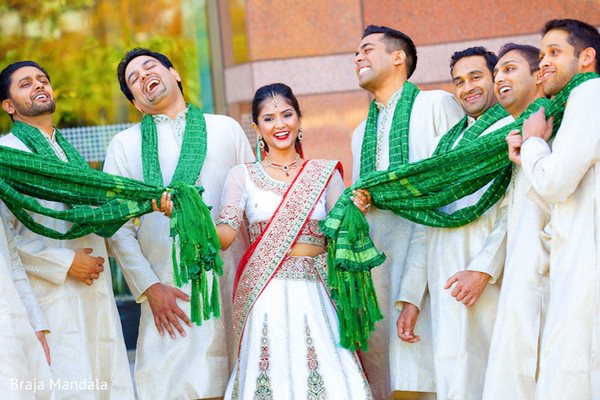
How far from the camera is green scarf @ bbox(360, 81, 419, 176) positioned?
15.2 feet

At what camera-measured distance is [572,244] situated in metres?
3.75

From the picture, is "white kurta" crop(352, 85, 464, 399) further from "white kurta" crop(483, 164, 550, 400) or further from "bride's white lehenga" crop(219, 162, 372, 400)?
"white kurta" crop(483, 164, 550, 400)

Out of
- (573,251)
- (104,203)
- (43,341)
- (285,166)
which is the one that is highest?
(285,166)

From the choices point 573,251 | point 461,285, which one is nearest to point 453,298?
point 461,285

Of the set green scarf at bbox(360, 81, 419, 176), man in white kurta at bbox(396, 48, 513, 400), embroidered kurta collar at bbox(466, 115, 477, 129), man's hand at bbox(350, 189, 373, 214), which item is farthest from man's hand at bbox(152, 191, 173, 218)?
embroidered kurta collar at bbox(466, 115, 477, 129)

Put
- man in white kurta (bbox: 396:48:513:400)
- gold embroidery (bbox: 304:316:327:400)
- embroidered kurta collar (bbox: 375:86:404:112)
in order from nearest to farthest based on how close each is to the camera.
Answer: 1. gold embroidery (bbox: 304:316:327:400)
2. man in white kurta (bbox: 396:48:513:400)
3. embroidered kurta collar (bbox: 375:86:404:112)

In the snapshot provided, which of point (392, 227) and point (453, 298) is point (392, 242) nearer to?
point (392, 227)

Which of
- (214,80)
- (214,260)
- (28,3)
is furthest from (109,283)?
(28,3)

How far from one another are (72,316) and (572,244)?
2.34 meters

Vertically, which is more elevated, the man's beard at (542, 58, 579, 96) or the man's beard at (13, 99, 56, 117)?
the man's beard at (13, 99, 56, 117)

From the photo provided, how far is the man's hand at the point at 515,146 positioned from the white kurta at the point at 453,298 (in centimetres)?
31

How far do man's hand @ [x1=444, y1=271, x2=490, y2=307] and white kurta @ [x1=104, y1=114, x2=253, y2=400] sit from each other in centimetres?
121

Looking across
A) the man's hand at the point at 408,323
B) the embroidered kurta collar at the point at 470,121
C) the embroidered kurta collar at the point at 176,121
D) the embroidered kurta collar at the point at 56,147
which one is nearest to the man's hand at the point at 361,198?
the man's hand at the point at 408,323

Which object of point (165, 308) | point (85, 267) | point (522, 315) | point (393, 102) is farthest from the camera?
point (393, 102)
